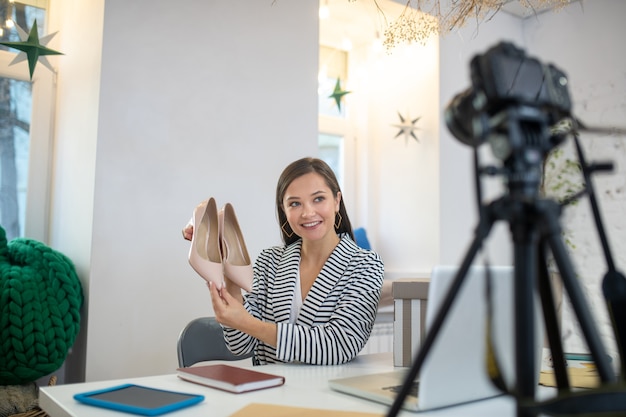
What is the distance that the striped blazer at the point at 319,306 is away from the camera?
1.22 m

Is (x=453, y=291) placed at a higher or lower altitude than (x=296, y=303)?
higher

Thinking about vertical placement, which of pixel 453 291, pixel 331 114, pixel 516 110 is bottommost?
pixel 453 291

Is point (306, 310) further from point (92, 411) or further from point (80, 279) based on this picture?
point (80, 279)

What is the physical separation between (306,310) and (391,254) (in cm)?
184

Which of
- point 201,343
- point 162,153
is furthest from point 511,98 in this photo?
point 162,153

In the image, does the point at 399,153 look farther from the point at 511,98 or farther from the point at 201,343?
the point at 511,98

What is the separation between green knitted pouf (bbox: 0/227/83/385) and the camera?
5.36 feet

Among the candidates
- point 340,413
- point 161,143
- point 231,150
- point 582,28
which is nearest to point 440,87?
point 582,28

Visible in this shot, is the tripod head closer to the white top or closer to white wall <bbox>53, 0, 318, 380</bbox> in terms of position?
the white top

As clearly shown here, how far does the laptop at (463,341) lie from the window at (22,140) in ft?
6.10

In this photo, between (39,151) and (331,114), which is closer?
(39,151)

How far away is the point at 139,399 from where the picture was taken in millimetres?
805

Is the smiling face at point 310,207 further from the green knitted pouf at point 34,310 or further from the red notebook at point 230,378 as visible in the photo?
the green knitted pouf at point 34,310

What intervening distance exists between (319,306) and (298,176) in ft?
1.20
